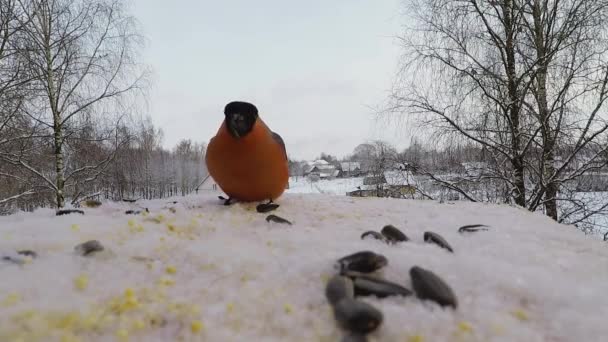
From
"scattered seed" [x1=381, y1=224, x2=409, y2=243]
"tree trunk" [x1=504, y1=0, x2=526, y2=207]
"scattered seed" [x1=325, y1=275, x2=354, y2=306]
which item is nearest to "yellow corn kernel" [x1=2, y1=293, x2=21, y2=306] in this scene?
"scattered seed" [x1=325, y1=275, x2=354, y2=306]

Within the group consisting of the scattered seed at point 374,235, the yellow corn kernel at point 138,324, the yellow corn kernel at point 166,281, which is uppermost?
the scattered seed at point 374,235

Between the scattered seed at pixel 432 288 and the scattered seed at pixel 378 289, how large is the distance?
3cm

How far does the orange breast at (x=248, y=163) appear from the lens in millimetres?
1828

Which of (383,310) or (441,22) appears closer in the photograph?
(383,310)

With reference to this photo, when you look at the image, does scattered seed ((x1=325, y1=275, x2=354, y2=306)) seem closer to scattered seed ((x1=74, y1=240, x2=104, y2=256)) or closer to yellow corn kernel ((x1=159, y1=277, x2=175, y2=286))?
yellow corn kernel ((x1=159, y1=277, x2=175, y2=286))

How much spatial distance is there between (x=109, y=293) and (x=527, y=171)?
5.44 meters

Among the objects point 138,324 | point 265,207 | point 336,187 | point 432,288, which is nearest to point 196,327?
point 138,324

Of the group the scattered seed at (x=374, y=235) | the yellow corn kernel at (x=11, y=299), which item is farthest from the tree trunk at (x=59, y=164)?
the scattered seed at (x=374, y=235)

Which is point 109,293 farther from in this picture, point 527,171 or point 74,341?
point 527,171

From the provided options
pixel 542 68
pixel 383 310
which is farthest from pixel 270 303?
pixel 542 68

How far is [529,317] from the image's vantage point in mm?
745

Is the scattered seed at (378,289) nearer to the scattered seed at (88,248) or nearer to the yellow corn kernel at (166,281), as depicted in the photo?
the yellow corn kernel at (166,281)

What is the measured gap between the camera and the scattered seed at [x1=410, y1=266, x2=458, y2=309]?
77cm

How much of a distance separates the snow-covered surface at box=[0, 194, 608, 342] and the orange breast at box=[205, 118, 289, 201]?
0.48 meters
